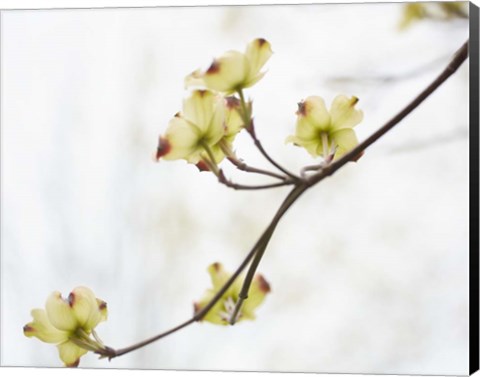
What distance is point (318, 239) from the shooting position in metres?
1.71

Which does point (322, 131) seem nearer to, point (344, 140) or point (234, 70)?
point (344, 140)

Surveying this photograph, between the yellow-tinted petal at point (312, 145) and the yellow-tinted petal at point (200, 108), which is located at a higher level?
the yellow-tinted petal at point (200, 108)

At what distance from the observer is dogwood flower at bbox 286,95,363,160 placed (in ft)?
4.90

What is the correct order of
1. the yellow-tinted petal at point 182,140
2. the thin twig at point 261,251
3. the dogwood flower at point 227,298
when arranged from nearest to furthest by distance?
the thin twig at point 261,251 → the yellow-tinted petal at point 182,140 → the dogwood flower at point 227,298

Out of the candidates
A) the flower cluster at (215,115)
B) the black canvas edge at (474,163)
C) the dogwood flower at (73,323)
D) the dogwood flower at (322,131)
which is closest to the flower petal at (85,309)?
the dogwood flower at (73,323)

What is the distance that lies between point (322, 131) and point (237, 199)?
0.99 ft

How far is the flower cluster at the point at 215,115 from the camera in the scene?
138 centimetres

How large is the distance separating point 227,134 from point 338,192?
0.37 metres

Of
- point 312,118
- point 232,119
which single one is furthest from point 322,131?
point 232,119

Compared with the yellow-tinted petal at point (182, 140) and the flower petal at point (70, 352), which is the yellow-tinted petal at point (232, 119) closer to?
the yellow-tinted petal at point (182, 140)

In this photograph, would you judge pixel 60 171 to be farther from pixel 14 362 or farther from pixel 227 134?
pixel 227 134

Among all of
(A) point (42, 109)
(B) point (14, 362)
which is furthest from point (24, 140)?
(B) point (14, 362)

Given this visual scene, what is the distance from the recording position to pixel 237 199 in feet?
5.71

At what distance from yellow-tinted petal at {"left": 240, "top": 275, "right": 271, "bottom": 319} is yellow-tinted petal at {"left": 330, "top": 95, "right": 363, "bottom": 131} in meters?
A: 0.32
